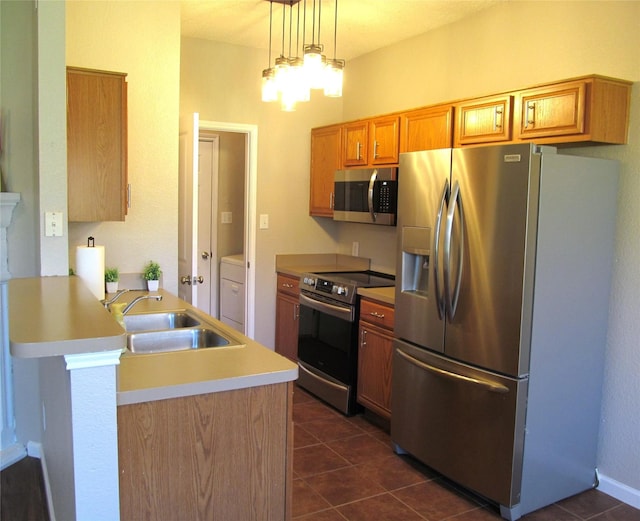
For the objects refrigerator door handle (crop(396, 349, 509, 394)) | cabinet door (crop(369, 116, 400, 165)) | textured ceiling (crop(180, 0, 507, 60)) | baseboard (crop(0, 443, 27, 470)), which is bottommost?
baseboard (crop(0, 443, 27, 470))

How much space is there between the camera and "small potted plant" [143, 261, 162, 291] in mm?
3586

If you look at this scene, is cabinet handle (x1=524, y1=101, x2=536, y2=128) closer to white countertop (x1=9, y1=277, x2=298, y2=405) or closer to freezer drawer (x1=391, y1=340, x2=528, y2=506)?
freezer drawer (x1=391, y1=340, x2=528, y2=506)

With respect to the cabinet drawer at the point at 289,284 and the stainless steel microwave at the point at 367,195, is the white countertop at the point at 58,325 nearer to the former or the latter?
the stainless steel microwave at the point at 367,195

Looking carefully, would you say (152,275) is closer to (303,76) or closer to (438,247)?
(303,76)

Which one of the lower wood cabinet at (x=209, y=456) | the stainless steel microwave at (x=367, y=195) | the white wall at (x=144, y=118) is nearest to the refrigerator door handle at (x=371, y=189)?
the stainless steel microwave at (x=367, y=195)

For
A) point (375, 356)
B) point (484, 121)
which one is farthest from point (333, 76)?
point (375, 356)

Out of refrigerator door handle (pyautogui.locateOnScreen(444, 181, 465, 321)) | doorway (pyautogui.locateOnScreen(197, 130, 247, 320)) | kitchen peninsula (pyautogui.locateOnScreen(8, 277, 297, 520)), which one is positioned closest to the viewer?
kitchen peninsula (pyautogui.locateOnScreen(8, 277, 297, 520))

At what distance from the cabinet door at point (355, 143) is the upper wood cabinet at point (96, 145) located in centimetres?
185

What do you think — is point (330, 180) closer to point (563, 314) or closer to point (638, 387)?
point (563, 314)

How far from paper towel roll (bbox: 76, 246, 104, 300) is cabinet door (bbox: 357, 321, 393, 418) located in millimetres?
1754

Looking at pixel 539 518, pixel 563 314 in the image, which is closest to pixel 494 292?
pixel 563 314

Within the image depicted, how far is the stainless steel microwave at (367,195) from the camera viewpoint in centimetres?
400

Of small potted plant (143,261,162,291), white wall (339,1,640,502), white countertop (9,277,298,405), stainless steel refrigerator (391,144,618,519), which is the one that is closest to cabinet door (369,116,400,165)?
white wall (339,1,640,502)

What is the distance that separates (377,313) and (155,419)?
2.23 m
